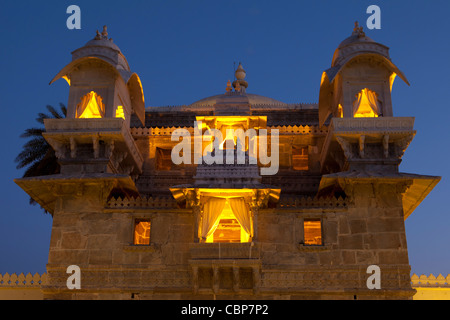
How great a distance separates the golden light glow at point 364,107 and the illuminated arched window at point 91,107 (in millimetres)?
10062

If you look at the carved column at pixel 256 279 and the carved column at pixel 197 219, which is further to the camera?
the carved column at pixel 197 219

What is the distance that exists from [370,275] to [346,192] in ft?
10.2

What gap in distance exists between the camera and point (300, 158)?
2678cm

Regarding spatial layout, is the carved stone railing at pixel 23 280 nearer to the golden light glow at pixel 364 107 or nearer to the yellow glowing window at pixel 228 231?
the yellow glowing window at pixel 228 231

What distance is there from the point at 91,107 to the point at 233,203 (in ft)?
23.9

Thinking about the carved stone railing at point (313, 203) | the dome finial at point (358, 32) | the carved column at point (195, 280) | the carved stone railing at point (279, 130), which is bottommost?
the carved column at point (195, 280)

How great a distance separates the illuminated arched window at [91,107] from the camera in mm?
24406

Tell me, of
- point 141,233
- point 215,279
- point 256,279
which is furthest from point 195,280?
point 141,233

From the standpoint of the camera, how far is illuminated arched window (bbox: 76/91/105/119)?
2441cm

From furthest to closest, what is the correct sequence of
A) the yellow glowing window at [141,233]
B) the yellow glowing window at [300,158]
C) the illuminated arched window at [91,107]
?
the yellow glowing window at [300,158]
the illuminated arched window at [91,107]
the yellow glowing window at [141,233]

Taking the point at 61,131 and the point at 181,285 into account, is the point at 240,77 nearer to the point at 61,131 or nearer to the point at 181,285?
the point at 61,131

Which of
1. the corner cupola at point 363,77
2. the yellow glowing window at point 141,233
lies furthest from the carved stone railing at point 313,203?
the yellow glowing window at point 141,233

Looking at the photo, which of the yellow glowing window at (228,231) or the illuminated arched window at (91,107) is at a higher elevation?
the illuminated arched window at (91,107)

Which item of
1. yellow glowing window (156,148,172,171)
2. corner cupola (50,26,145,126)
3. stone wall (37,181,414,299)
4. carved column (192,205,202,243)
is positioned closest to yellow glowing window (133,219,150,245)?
stone wall (37,181,414,299)
